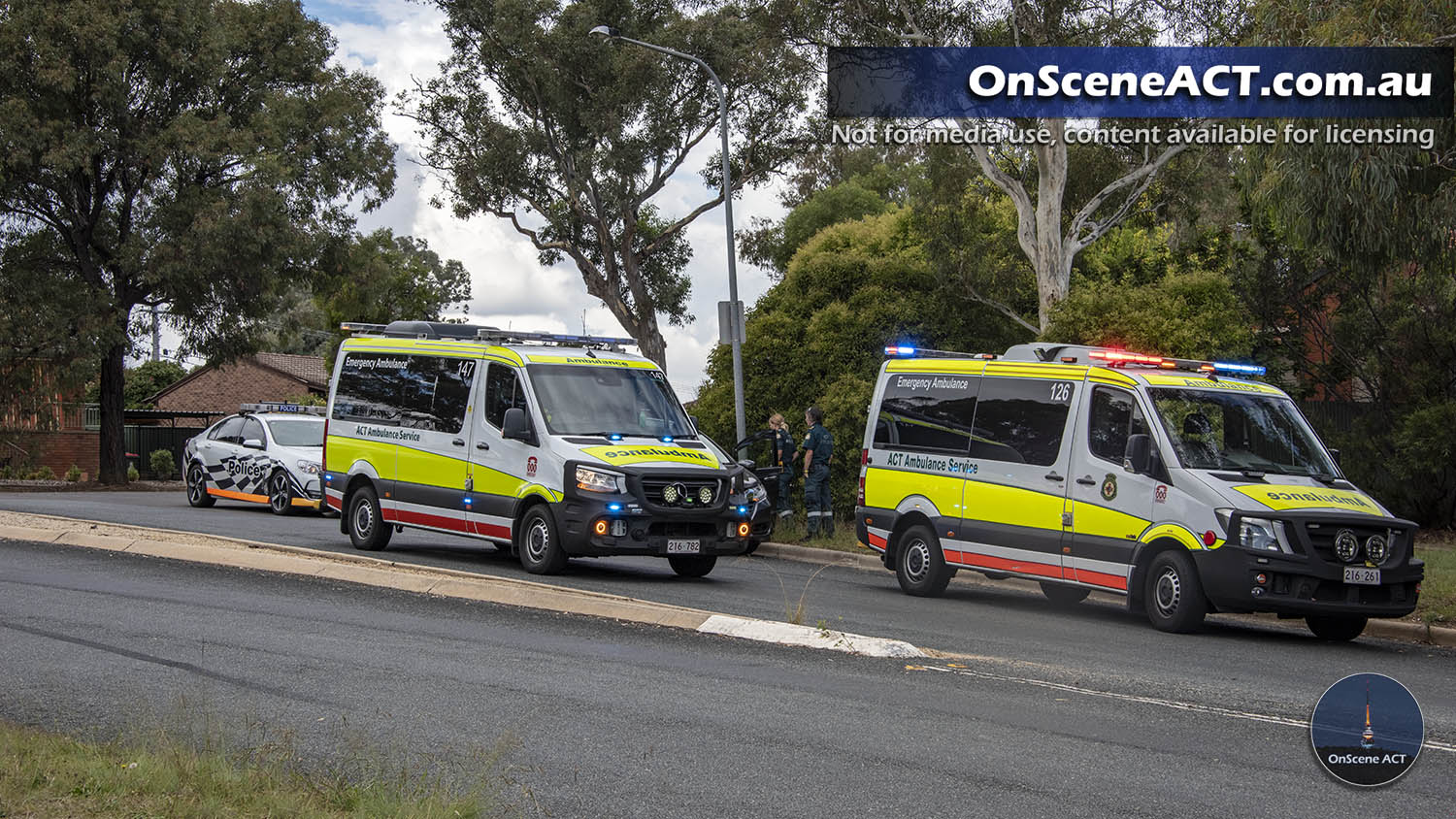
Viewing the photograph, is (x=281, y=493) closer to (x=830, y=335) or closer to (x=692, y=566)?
(x=830, y=335)

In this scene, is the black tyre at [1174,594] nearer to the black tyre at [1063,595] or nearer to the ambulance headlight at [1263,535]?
the ambulance headlight at [1263,535]

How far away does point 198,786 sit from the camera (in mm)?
5961

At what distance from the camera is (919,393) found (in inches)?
599

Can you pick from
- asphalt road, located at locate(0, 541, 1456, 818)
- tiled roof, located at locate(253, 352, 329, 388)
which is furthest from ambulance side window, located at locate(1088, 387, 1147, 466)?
tiled roof, located at locate(253, 352, 329, 388)

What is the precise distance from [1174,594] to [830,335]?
12376 mm

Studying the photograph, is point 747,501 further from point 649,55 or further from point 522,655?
point 649,55

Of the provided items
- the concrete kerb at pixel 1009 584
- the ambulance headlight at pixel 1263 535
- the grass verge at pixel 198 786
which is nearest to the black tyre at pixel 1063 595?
the concrete kerb at pixel 1009 584

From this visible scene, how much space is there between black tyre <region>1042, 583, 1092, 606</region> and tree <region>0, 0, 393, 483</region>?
24814 mm

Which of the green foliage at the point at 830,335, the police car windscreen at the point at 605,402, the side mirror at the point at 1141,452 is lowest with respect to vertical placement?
the side mirror at the point at 1141,452

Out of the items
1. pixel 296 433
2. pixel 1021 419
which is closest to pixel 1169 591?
pixel 1021 419

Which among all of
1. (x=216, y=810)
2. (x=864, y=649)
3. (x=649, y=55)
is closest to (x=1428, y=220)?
(x=864, y=649)

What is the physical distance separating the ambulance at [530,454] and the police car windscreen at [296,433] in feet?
24.0

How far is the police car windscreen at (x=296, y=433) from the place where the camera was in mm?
24062

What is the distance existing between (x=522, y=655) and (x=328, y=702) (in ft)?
5.85
